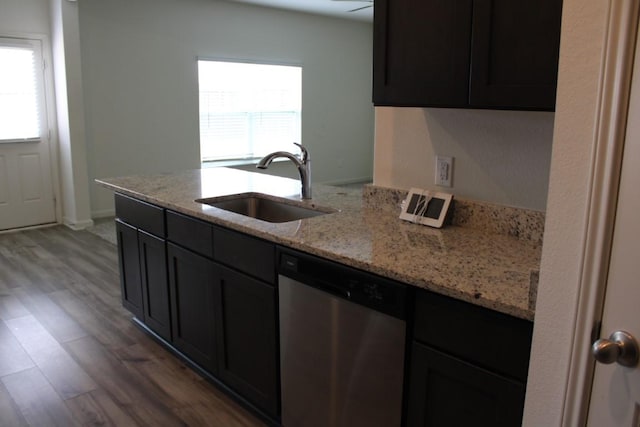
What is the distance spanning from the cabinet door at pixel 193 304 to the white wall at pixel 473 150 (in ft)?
2.97

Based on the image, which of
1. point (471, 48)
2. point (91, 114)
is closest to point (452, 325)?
point (471, 48)

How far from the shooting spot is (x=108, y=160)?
20.0ft

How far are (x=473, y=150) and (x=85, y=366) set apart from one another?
2.21 m

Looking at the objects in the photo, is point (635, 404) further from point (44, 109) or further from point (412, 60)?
point (44, 109)

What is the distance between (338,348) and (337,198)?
1.06m

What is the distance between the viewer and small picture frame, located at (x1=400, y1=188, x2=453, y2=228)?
6.87 ft

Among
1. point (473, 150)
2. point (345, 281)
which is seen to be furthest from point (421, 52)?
point (345, 281)

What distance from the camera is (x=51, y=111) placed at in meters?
5.68

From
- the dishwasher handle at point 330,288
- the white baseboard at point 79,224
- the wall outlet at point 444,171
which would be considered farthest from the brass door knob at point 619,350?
the white baseboard at point 79,224

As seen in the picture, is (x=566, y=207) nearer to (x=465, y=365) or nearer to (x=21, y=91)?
(x=465, y=365)

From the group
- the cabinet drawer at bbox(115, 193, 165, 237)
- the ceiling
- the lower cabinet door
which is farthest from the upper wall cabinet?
the ceiling

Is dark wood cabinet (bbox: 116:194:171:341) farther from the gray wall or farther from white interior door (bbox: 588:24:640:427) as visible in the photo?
white interior door (bbox: 588:24:640:427)

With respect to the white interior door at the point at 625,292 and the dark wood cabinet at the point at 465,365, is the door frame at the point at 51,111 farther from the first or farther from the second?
the white interior door at the point at 625,292

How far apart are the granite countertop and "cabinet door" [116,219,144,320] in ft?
0.96
